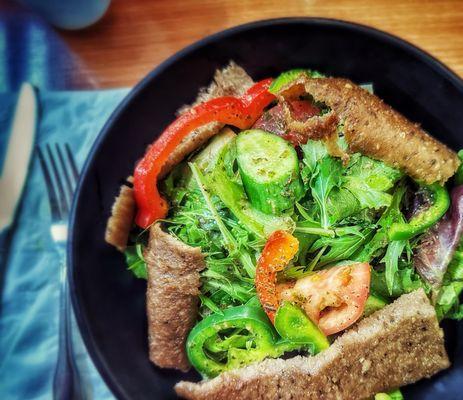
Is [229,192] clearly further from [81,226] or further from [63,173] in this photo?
[63,173]

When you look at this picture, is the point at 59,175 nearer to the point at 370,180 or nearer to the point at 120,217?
the point at 120,217

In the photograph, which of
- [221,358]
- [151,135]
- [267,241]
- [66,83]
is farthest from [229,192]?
[66,83]

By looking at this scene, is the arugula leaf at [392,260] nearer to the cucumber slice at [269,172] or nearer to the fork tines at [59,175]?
the cucumber slice at [269,172]

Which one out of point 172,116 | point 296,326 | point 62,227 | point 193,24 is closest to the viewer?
point 296,326

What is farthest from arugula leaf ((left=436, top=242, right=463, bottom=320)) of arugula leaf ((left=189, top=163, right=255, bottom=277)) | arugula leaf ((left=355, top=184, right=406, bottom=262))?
arugula leaf ((left=189, top=163, right=255, bottom=277))

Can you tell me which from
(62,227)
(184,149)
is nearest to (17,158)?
(62,227)
